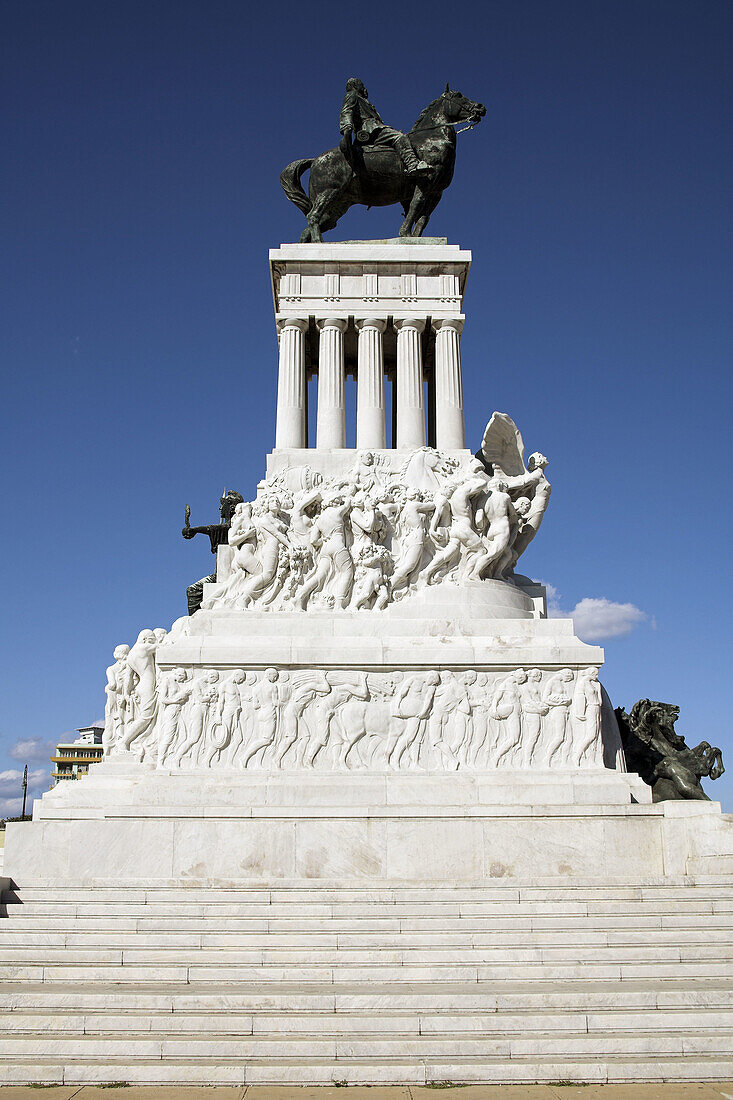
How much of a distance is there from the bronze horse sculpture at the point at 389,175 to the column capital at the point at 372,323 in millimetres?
3566

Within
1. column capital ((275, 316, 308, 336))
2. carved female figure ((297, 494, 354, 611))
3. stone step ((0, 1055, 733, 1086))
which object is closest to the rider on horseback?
column capital ((275, 316, 308, 336))

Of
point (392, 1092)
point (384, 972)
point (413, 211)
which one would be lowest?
point (392, 1092)

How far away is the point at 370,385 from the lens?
24.7 m

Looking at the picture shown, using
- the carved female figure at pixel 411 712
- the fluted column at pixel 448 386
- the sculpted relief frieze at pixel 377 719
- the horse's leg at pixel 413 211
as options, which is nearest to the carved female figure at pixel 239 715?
the sculpted relief frieze at pixel 377 719

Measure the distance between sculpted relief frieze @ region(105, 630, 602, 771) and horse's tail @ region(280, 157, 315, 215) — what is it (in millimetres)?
16004

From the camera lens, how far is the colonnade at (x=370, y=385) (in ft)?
79.3

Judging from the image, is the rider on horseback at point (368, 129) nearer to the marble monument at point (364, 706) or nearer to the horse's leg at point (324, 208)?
the horse's leg at point (324, 208)

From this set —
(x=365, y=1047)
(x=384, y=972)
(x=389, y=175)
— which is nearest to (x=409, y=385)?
(x=389, y=175)

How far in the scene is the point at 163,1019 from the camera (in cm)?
1037

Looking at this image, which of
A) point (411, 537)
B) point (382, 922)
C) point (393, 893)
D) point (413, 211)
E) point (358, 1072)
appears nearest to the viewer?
point (358, 1072)

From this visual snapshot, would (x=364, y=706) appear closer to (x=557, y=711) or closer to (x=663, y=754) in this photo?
(x=557, y=711)

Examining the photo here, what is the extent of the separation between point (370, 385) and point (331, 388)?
1.08m

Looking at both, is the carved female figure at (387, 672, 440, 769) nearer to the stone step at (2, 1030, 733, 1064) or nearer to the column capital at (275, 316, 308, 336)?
the stone step at (2, 1030, 733, 1064)

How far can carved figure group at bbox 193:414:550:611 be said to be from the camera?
20.3 meters
